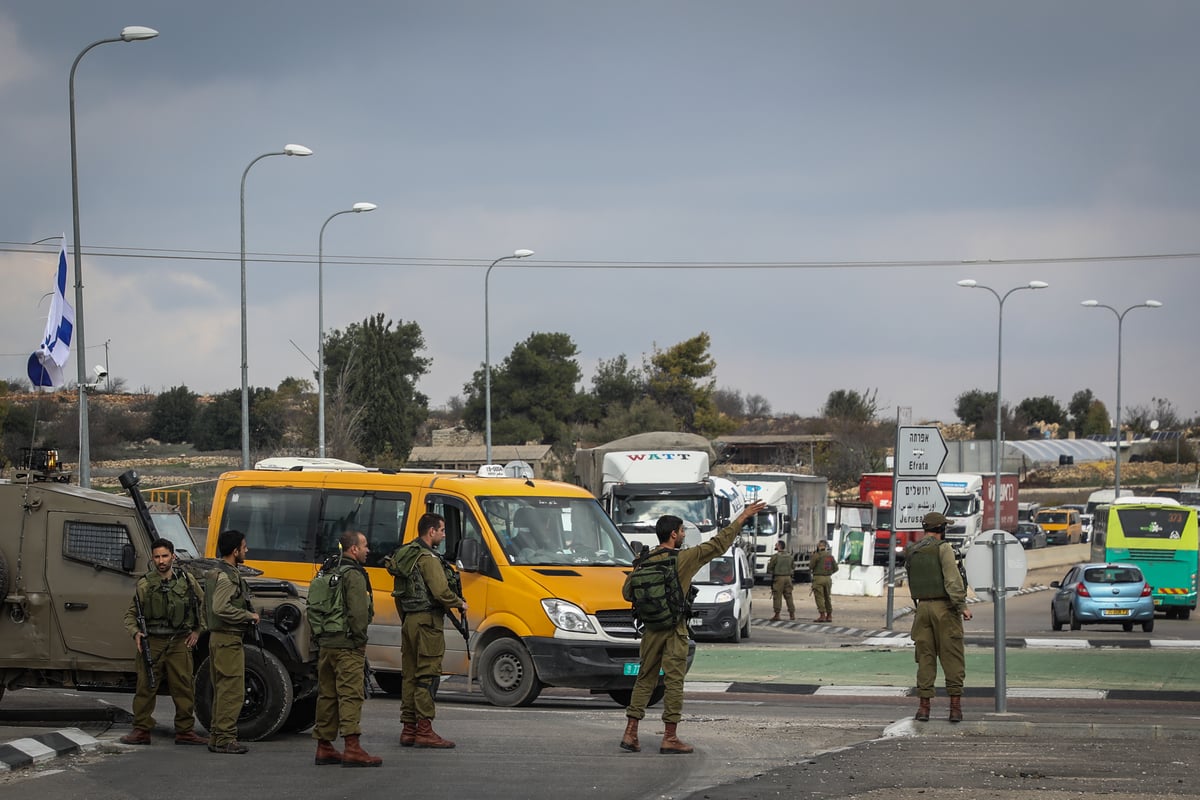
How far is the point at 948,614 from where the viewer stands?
1245 cm

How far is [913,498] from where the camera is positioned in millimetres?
25156

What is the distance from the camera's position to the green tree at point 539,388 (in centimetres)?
9575

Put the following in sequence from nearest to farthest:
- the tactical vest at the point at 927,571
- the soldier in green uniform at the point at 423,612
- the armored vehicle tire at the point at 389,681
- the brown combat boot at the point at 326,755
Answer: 1. the brown combat boot at the point at 326,755
2. the soldier in green uniform at the point at 423,612
3. the tactical vest at the point at 927,571
4. the armored vehicle tire at the point at 389,681

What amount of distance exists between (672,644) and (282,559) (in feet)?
21.4

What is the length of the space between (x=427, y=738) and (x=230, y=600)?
1869 mm

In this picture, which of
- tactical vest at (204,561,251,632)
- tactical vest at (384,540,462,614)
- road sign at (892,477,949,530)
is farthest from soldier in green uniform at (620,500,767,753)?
road sign at (892,477,949,530)

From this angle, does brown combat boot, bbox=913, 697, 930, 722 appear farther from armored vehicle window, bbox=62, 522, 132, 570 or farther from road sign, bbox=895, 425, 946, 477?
road sign, bbox=895, 425, 946, 477

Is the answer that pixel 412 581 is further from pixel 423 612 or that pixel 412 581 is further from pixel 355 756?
pixel 355 756

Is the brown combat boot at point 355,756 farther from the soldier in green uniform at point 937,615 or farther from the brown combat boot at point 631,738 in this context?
the soldier in green uniform at point 937,615

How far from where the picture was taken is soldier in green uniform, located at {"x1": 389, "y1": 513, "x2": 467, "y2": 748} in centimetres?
1116

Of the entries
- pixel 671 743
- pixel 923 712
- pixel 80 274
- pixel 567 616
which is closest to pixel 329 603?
pixel 671 743

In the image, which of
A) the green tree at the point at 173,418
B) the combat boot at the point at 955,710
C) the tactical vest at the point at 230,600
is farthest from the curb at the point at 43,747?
the green tree at the point at 173,418

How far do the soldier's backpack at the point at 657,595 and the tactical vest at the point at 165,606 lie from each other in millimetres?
3537

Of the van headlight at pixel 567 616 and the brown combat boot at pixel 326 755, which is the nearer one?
the brown combat boot at pixel 326 755
